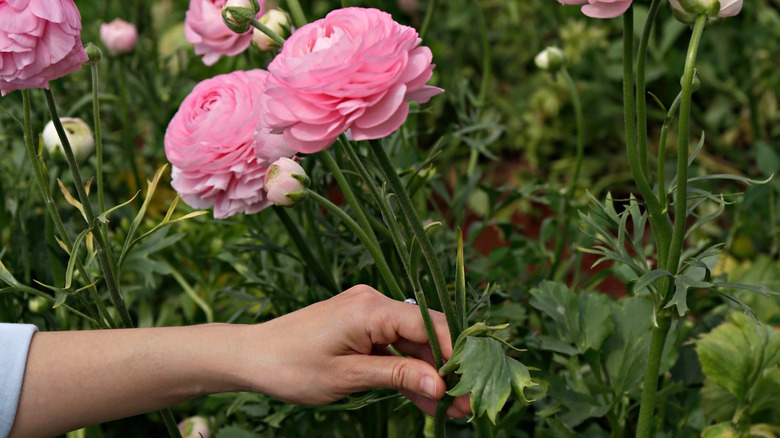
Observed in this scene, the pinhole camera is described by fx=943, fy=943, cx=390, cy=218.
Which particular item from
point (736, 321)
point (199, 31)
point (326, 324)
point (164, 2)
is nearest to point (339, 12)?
point (326, 324)

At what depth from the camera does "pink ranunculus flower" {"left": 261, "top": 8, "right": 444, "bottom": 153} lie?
512 millimetres

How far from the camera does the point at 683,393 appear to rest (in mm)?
1046

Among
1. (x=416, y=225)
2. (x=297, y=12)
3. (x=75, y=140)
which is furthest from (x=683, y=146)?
(x=75, y=140)

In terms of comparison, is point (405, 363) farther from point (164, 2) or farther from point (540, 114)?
point (164, 2)

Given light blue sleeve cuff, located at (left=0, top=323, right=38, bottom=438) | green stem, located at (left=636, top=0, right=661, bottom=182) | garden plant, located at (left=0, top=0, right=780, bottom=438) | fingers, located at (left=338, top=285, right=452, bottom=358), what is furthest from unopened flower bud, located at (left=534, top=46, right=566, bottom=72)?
light blue sleeve cuff, located at (left=0, top=323, right=38, bottom=438)

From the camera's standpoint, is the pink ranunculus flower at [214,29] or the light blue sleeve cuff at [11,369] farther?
the pink ranunculus flower at [214,29]

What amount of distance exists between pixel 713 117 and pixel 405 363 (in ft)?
5.25

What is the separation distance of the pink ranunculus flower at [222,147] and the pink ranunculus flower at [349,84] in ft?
0.50

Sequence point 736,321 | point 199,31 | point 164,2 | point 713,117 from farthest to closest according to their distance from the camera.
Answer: point 164,2 → point 713,117 → point 736,321 → point 199,31

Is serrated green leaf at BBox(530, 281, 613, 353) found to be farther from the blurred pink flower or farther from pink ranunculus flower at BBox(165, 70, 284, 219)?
the blurred pink flower

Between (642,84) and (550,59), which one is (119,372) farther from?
(550,59)

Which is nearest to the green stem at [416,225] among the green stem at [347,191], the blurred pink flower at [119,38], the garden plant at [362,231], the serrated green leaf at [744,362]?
the garden plant at [362,231]

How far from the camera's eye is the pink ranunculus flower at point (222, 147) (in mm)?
687

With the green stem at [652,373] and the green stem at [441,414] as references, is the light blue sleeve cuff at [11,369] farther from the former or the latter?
the green stem at [652,373]
